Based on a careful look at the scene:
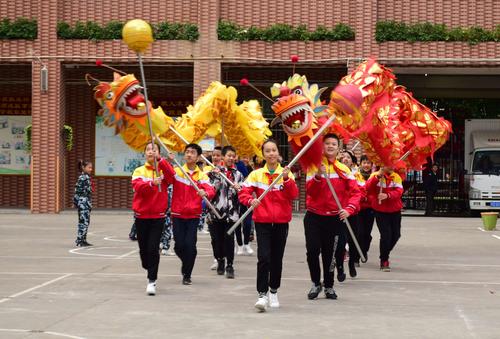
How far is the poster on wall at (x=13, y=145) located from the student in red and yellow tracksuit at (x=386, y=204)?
21223 mm

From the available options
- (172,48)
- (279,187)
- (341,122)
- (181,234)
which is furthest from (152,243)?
(172,48)

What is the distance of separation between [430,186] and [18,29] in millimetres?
14417

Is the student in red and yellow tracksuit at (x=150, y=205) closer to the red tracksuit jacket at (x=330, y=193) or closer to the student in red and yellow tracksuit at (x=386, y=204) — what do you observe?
the red tracksuit jacket at (x=330, y=193)

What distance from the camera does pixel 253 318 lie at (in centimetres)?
997

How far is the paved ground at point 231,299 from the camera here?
9.26 meters

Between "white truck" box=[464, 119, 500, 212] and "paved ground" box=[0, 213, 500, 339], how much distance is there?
40.5 ft

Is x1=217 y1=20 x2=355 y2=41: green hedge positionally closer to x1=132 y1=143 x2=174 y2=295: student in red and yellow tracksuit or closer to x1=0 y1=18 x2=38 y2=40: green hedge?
x1=0 y1=18 x2=38 y2=40: green hedge

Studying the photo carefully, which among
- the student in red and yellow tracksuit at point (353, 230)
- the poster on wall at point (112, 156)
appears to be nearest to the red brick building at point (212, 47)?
the poster on wall at point (112, 156)

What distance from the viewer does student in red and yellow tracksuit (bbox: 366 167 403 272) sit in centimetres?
1480

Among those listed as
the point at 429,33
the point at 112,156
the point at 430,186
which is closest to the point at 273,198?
the point at 429,33

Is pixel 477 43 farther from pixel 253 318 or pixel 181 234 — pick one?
pixel 253 318

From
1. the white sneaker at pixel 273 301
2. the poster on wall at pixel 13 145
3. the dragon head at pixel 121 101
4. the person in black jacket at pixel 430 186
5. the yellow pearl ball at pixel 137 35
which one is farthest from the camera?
the poster on wall at pixel 13 145

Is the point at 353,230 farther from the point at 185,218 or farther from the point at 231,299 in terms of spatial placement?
the point at 231,299

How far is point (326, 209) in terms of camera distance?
11.5 m
